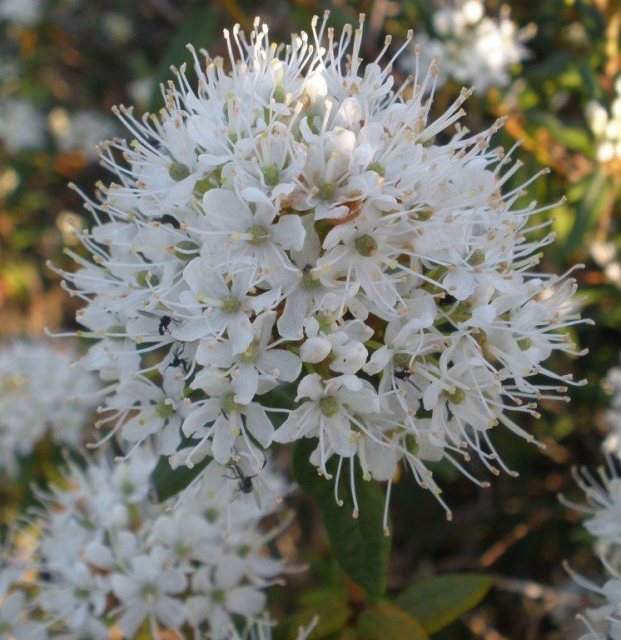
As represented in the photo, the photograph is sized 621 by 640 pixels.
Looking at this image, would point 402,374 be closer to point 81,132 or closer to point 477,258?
point 477,258

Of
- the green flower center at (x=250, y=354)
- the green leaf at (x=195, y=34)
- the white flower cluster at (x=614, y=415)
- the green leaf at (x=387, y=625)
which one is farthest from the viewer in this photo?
the green leaf at (x=195, y=34)

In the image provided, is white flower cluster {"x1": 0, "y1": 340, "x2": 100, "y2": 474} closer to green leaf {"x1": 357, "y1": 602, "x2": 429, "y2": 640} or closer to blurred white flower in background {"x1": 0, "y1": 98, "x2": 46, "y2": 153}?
green leaf {"x1": 357, "y1": 602, "x2": 429, "y2": 640}

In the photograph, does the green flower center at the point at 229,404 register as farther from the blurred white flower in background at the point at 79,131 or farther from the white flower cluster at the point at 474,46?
the blurred white flower in background at the point at 79,131

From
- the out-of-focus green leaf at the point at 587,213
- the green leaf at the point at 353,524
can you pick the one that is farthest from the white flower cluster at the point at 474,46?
the green leaf at the point at 353,524

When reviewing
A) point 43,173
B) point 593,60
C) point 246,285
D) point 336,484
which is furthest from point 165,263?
point 43,173

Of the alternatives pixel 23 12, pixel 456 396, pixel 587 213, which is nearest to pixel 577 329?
pixel 587 213

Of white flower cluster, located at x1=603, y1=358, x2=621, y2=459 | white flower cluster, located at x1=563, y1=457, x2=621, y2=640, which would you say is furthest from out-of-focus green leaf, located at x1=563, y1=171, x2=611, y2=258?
white flower cluster, located at x1=563, y1=457, x2=621, y2=640
